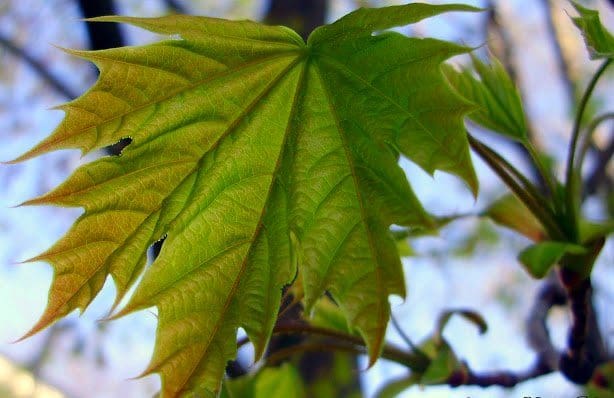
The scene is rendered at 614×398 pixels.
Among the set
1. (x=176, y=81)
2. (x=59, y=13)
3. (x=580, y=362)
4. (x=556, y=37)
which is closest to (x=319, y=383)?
(x=580, y=362)

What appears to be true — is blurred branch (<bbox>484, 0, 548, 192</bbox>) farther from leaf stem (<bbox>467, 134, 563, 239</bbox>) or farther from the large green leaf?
the large green leaf

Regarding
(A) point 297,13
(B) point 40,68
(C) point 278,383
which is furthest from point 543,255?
(B) point 40,68

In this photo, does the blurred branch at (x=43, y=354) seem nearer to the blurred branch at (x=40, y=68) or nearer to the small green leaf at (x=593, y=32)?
the blurred branch at (x=40, y=68)

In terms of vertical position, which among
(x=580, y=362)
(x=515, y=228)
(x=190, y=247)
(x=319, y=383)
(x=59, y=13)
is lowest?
(x=319, y=383)

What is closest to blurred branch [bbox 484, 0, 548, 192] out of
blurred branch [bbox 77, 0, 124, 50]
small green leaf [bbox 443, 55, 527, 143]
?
small green leaf [bbox 443, 55, 527, 143]

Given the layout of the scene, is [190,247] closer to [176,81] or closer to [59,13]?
[176,81]

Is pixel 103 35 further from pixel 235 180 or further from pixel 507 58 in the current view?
pixel 507 58
